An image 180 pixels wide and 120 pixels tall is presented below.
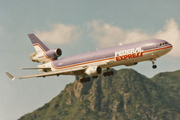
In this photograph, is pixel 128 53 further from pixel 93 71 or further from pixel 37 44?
pixel 37 44

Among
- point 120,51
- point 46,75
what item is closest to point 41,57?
point 46,75

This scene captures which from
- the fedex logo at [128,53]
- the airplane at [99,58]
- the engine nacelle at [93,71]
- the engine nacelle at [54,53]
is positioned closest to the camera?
the airplane at [99,58]

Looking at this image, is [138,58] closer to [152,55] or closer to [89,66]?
[152,55]

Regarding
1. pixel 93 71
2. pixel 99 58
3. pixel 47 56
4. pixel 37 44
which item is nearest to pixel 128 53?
pixel 99 58

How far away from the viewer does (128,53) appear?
211ft

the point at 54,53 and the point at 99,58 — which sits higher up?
the point at 54,53

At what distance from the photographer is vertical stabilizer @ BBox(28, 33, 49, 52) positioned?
84000 millimetres

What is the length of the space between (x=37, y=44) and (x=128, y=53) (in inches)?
1252

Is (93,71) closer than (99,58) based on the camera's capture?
Yes

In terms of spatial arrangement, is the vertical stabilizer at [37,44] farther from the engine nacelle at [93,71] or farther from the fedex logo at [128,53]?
the fedex logo at [128,53]

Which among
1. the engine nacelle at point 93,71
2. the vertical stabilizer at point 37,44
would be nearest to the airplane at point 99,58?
the engine nacelle at point 93,71

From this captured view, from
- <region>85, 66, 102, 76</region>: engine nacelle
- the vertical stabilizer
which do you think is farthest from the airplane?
the vertical stabilizer

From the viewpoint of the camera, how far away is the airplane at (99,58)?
62.8 m

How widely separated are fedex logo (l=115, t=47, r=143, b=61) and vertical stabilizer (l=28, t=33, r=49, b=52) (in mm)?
26623
